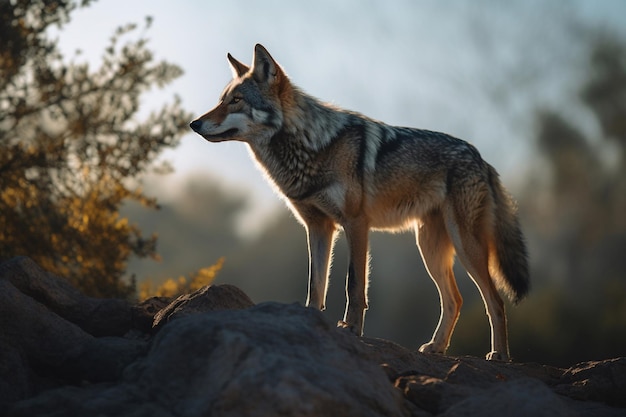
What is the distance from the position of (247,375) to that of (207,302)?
2.09 meters

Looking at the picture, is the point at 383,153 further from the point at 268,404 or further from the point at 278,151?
the point at 268,404

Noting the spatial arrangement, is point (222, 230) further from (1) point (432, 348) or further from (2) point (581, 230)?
(1) point (432, 348)

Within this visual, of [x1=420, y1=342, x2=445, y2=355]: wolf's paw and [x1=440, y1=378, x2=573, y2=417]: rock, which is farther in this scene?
[x1=420, y1=342, x2=445, y2=355]: wolf's paw

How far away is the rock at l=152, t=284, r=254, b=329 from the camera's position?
18.8ft

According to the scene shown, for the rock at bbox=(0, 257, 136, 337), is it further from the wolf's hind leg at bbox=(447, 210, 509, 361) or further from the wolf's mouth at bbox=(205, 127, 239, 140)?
the wolf's hind leg at bbox=(447, 210, 509, 361)

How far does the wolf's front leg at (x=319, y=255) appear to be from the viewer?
24.1 feet

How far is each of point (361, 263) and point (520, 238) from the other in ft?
6.05

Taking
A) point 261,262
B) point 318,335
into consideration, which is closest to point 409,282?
point 261,262

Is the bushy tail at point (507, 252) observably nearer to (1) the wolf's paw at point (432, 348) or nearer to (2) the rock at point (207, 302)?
(1) the wolf's paw at point (432, 348)

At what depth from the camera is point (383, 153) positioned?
7.58 metres

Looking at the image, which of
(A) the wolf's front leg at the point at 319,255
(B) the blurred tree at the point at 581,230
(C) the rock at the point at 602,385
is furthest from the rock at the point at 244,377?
(B) the blurred tree at the point at 581,230

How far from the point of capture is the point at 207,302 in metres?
5.80

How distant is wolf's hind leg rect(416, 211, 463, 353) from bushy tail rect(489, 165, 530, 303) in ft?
1.32

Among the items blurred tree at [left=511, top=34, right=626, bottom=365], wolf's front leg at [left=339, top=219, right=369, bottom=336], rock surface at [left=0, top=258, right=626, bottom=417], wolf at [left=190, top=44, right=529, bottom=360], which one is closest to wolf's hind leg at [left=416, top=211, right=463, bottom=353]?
wolf at [left=190, top=44, right=529, bottom=360]
